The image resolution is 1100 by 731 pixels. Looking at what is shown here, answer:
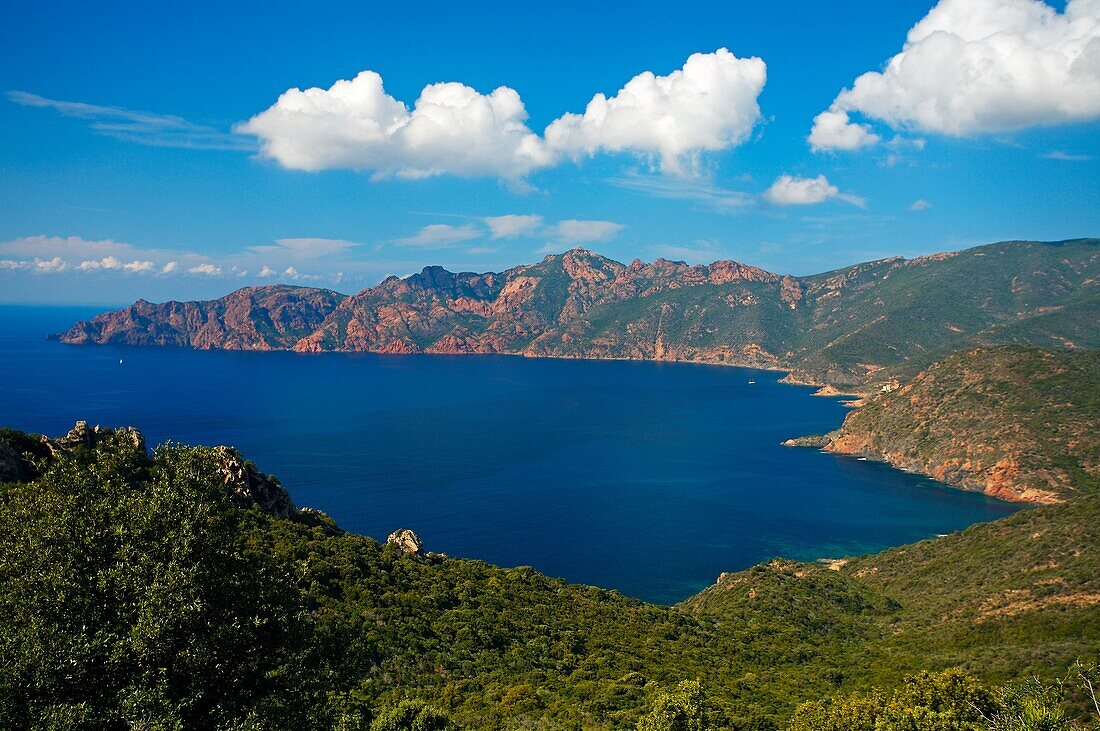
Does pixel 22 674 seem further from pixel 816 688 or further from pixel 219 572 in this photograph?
pixel 816 688

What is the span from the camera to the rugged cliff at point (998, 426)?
139 m

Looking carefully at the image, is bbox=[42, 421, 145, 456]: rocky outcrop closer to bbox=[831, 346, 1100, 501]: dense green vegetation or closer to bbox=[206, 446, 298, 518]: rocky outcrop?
bbox=[206, 446, 298, 518]: rocky outcrop

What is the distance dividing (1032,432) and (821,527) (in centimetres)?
6128

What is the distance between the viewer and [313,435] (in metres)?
192

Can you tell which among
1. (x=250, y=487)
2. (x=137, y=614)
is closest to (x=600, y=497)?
(x=250, y=487)

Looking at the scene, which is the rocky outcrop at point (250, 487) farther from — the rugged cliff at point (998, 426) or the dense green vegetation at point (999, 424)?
the rugged cliff at point (998, 426)

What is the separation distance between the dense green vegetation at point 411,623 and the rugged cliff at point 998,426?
63.7 m

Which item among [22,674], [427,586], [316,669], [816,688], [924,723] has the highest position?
[22,674]

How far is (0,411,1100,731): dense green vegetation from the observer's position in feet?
55.6

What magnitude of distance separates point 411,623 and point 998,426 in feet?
518

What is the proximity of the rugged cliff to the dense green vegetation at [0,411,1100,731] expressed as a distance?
209ft

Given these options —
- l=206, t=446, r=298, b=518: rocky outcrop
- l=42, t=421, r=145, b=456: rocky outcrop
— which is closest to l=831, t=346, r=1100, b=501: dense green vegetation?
l=206, t=446, r=298, b=518: rocky outcrop

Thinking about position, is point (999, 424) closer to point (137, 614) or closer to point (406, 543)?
point (406, 543)

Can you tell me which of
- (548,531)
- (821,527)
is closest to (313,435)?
(548,531)
